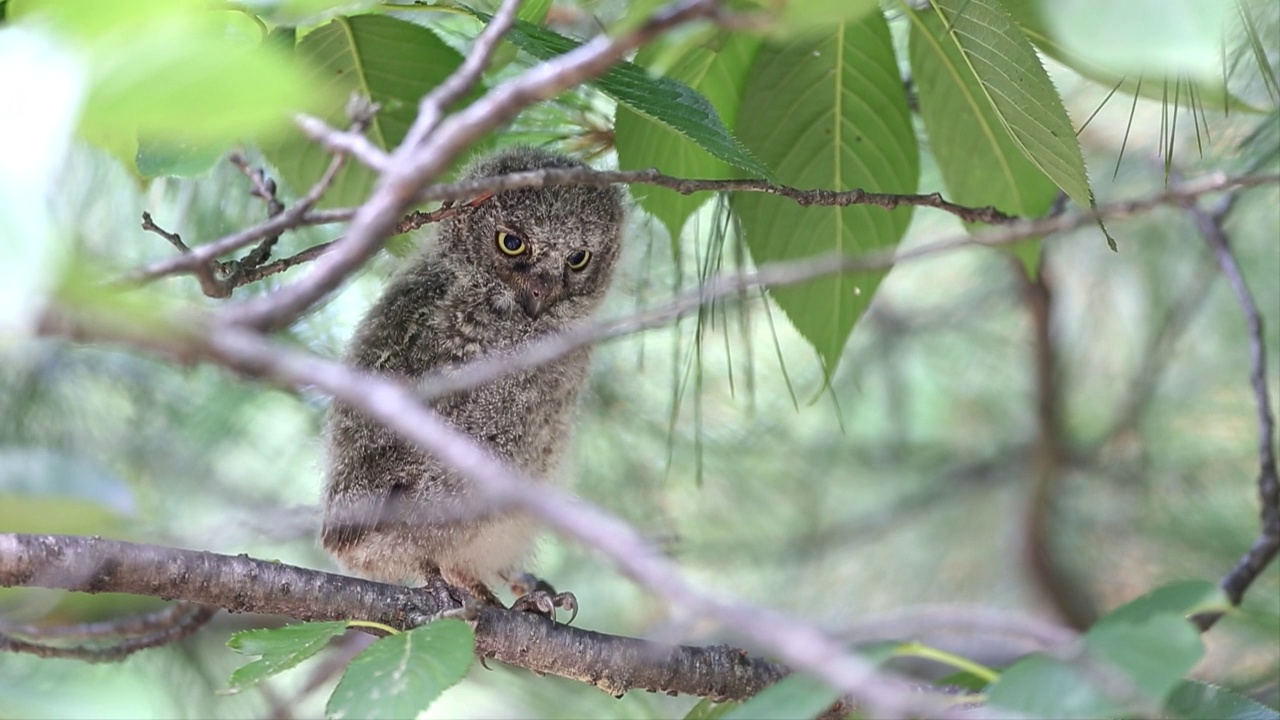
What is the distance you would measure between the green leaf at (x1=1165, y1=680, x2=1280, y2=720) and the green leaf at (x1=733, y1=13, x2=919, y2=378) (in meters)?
0.76

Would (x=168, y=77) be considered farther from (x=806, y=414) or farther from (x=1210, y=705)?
(x=806, y=414)

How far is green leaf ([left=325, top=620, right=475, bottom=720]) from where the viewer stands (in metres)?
1.15

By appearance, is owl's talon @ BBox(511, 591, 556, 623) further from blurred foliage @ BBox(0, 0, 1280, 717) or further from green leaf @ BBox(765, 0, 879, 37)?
green leaf @ BBox(765, 0, 879, 37)

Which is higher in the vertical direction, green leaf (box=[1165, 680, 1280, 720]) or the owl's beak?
the owl's beak

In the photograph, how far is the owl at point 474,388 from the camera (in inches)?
79.4

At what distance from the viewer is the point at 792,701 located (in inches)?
39.4

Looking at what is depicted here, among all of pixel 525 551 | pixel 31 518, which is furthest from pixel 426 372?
pixel 31 518

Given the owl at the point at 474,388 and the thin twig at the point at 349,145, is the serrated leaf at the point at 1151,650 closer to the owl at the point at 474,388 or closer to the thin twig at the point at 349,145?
the thin twig at the point at 349,145

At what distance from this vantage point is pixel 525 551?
2.28m

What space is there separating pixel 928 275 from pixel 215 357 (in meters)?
3.65

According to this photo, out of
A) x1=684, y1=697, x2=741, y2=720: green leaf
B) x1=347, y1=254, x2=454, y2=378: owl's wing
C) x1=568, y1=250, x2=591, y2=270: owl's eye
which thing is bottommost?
x1=684, y1=697, x2=741, y2=720: green leaf

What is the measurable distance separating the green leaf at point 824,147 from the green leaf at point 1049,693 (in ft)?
3.36

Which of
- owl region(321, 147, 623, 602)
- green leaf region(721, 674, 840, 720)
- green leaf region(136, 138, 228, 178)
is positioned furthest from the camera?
owl region(321, 147, 623, 602)

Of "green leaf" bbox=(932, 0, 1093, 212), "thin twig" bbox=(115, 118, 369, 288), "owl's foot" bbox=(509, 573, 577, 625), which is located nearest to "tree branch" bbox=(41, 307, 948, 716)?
"thin twig" bbox=(115, 118, 369, 288)
